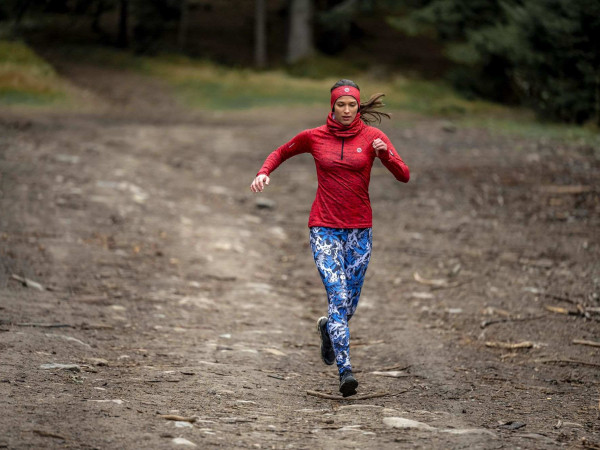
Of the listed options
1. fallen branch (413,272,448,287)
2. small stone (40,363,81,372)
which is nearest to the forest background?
fallen branch (413,272,448,287)

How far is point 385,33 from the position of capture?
42562 millimetres

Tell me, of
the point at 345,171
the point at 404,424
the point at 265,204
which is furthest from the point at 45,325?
the point at 265,204

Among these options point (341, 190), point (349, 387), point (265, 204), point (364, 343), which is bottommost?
point (265, 204)

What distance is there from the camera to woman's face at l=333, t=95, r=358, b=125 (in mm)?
5770

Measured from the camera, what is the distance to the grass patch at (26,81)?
22062mm

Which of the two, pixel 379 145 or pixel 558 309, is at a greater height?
pixel 379 145

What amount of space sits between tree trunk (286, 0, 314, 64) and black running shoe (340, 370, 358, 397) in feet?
93.8

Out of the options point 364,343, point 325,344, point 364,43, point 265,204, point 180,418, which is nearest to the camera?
point 180,418

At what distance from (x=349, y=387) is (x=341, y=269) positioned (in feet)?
2.99

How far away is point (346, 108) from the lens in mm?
5770

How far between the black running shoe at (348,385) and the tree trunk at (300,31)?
28595 mm

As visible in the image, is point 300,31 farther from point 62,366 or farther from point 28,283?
point 62,366

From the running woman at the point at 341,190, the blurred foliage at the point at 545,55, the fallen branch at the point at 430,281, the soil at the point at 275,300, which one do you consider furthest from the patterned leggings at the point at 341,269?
the blurred foliage at the point at 545,55

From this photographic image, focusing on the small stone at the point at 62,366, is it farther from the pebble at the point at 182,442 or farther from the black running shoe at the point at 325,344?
the black running shoe at the point at 325,344
